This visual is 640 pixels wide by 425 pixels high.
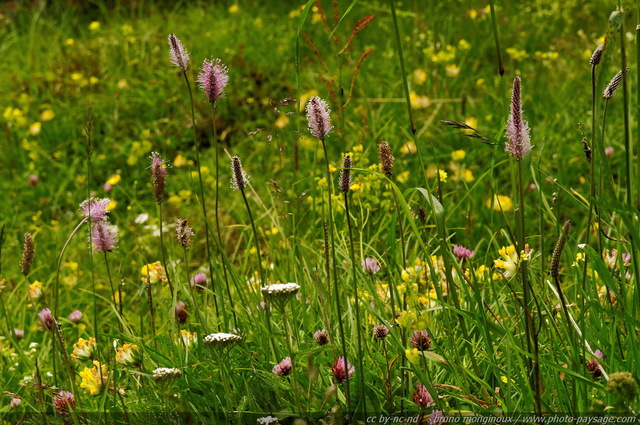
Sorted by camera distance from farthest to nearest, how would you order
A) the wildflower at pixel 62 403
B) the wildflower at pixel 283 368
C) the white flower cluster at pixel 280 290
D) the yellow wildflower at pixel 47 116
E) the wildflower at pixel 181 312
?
1. the yellow wildflower at pixel 47 116
2. the wildflower at pixel 181 312
3. the wildflower at pixel 62 403
4. the wildflower at pixel 283 368
5. the white flower cluster at pixel 280 290

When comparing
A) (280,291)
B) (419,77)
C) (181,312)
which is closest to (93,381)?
(181,312)

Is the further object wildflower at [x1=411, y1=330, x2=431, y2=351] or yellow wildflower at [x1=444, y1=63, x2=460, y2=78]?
yellow wildflower at [x1=444, y1=63, x2=460, y2=78]

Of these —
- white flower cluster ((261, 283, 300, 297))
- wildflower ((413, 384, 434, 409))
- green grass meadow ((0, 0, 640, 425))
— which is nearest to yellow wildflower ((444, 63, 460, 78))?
green grass meadow ((0, 0, 640, 425))

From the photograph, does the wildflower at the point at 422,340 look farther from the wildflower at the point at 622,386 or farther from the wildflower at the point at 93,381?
the wildflower at the point at 93,381

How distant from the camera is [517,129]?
2.85 feet

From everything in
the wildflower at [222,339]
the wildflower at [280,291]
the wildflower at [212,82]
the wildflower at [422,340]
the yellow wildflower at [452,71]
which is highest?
the wildflower at [212,82]

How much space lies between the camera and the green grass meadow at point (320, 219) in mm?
1089

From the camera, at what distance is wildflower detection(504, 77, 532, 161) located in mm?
860

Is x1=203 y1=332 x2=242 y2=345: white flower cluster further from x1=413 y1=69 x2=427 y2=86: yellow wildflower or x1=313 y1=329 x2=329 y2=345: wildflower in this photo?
x1=413 y1=69 x2=427 y2=86: yellow wildflower

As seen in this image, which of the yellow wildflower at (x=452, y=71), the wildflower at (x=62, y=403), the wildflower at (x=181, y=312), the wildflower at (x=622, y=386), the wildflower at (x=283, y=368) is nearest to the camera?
the wildflower at (x=622, y=386)

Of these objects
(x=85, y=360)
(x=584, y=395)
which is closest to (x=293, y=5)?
(x=85, y=360)

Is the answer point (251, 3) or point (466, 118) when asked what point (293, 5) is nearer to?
point (251, 3)

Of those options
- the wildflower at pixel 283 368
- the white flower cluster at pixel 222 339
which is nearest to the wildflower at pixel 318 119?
the white flower cluster at pixel 222 339

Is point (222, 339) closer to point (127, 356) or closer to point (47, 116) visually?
point (127, 356)
